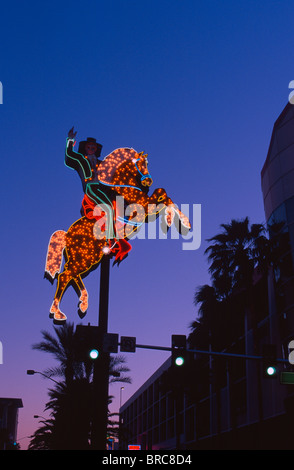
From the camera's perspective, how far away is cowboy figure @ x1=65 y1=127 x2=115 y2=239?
2538cm

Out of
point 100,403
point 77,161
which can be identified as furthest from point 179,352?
point 77,161

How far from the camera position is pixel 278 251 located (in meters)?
32.4

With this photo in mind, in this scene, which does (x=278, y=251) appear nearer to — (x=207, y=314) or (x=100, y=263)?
(x=207, y=314)

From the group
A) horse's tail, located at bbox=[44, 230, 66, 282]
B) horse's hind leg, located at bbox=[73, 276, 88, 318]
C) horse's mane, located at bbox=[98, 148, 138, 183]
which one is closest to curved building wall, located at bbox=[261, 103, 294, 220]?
horse's mane, located at bbox=[98, 148, 138, 183]

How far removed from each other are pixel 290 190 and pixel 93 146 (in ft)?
48.4

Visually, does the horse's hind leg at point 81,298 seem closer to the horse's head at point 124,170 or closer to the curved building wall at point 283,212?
the horse's head at point 124,170

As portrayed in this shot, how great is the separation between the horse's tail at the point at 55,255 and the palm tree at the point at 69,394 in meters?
5.82

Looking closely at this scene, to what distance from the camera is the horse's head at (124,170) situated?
84.1ft

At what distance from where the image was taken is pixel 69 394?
1125 inches

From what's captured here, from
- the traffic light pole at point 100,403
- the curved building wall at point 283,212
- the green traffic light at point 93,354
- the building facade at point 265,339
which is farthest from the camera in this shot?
the curved building wall at point 283,212

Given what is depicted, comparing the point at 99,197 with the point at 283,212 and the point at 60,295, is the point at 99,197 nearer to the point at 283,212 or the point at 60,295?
the point at 60,295

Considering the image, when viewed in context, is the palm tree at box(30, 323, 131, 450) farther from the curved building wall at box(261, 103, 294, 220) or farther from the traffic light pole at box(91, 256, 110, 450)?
the curved building wall at box(261, 103, 294, 220)

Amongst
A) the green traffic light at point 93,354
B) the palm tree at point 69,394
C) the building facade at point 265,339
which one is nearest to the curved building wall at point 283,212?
the building facade at point 265,339
